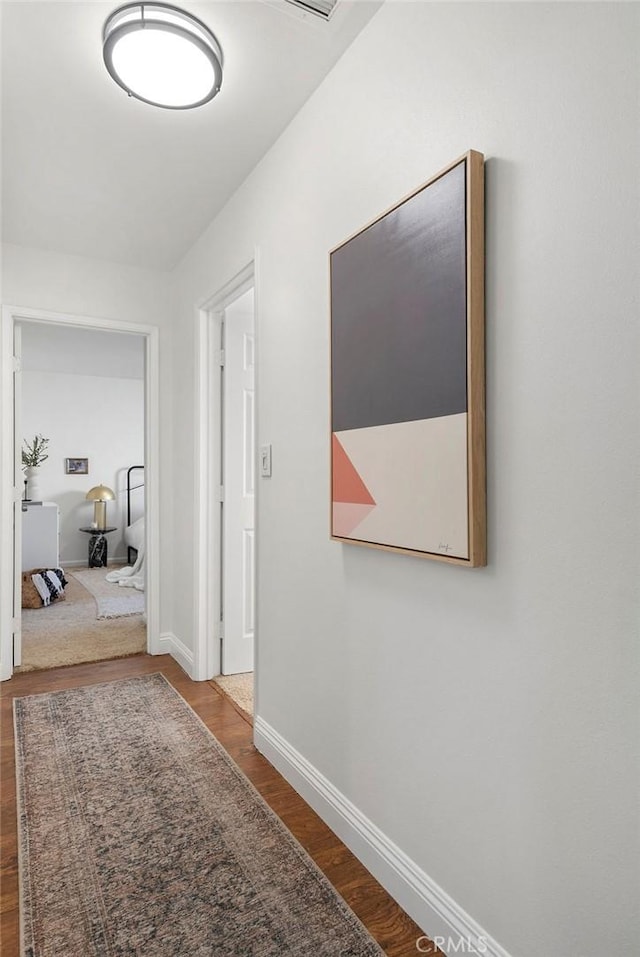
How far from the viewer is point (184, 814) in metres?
1.95

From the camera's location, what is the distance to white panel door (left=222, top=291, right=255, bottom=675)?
3.27m

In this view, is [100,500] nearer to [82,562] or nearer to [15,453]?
[82,562]

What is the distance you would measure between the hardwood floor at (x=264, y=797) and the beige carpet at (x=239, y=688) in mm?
56

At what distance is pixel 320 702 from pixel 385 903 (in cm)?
59

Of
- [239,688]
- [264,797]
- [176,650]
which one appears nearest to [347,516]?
[264,797]

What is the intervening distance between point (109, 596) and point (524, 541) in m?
4.97

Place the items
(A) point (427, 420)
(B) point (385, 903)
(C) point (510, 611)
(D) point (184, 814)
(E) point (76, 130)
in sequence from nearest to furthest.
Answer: (C) point (510, 611) < (A) point (427, 420) < (B) point (385, 903) < (D) point (184, 814) < (E) point (76, 130)

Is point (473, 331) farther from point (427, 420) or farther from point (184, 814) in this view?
point (184, 814)

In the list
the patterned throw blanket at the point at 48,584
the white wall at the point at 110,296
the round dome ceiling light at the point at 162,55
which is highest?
the round dome ceiling light at the point at 162,55

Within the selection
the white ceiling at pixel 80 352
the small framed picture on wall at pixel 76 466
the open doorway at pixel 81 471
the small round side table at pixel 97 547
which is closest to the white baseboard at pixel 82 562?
the open doorway at pixel 81 471

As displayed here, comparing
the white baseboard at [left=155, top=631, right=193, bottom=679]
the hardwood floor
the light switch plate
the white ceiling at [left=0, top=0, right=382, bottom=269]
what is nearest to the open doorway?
the white baseboard at [left=155, top=631, right=193, bottom=679]

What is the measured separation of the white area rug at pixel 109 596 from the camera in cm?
476

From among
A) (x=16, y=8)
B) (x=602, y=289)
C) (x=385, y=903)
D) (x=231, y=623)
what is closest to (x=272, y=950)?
(x=385, y=903)

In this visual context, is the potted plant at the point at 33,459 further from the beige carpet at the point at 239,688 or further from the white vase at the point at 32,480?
the beige carpet at the point at 239,688
